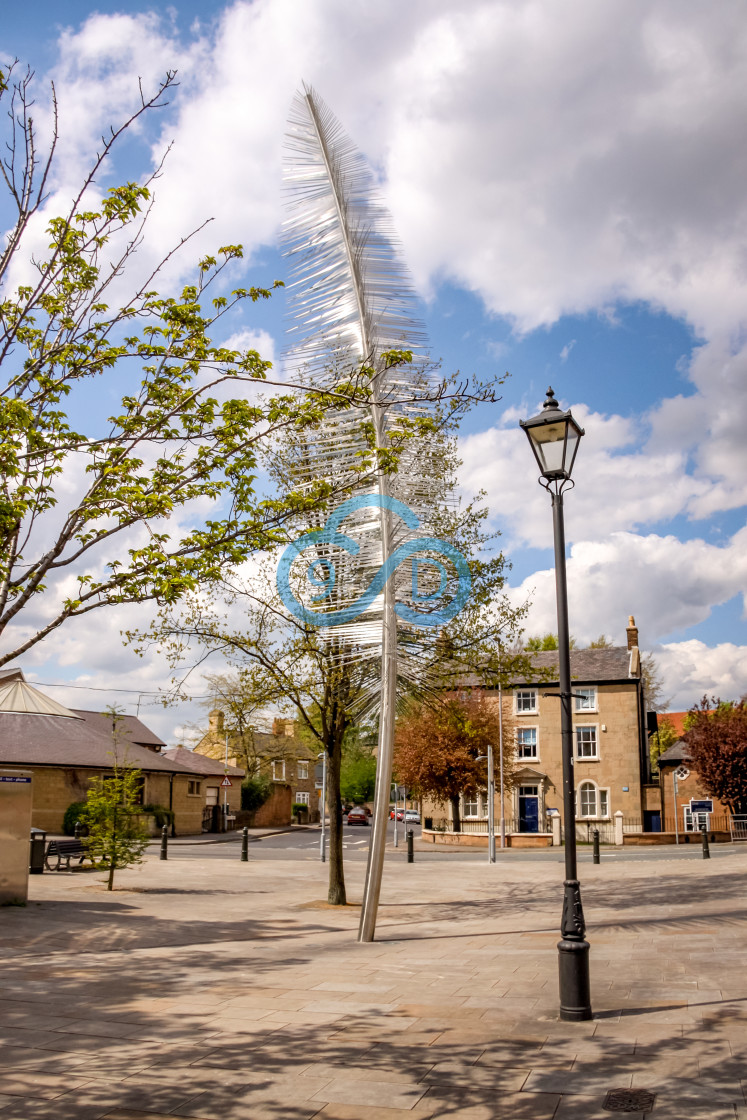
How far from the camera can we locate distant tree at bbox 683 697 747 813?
37.0m

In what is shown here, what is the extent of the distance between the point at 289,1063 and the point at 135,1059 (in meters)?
1.02

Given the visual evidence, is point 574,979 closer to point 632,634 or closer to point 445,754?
point 445,754

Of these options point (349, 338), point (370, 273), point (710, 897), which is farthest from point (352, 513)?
point (710, 897)

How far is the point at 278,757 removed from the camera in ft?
159

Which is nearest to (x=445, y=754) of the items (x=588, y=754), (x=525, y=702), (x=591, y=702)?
(x=525, y=702)

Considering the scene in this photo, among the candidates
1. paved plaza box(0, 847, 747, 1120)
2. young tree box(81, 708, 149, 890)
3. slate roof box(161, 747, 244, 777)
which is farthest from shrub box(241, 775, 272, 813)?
paved plaza box(0, 847, 747, 1120)

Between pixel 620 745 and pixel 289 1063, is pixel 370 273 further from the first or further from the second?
pixel 620 745

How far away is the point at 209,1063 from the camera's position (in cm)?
588

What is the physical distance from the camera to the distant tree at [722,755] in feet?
121

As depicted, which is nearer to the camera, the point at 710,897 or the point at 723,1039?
the point at 723,1039

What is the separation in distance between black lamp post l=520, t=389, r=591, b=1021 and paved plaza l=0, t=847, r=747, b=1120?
0.29m

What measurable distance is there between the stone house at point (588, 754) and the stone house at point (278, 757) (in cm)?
1106

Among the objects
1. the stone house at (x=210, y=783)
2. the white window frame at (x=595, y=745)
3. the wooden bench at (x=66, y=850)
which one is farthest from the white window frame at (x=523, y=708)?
the wooden bench at (x=66, y=850)

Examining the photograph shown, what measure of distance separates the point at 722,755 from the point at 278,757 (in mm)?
22542
